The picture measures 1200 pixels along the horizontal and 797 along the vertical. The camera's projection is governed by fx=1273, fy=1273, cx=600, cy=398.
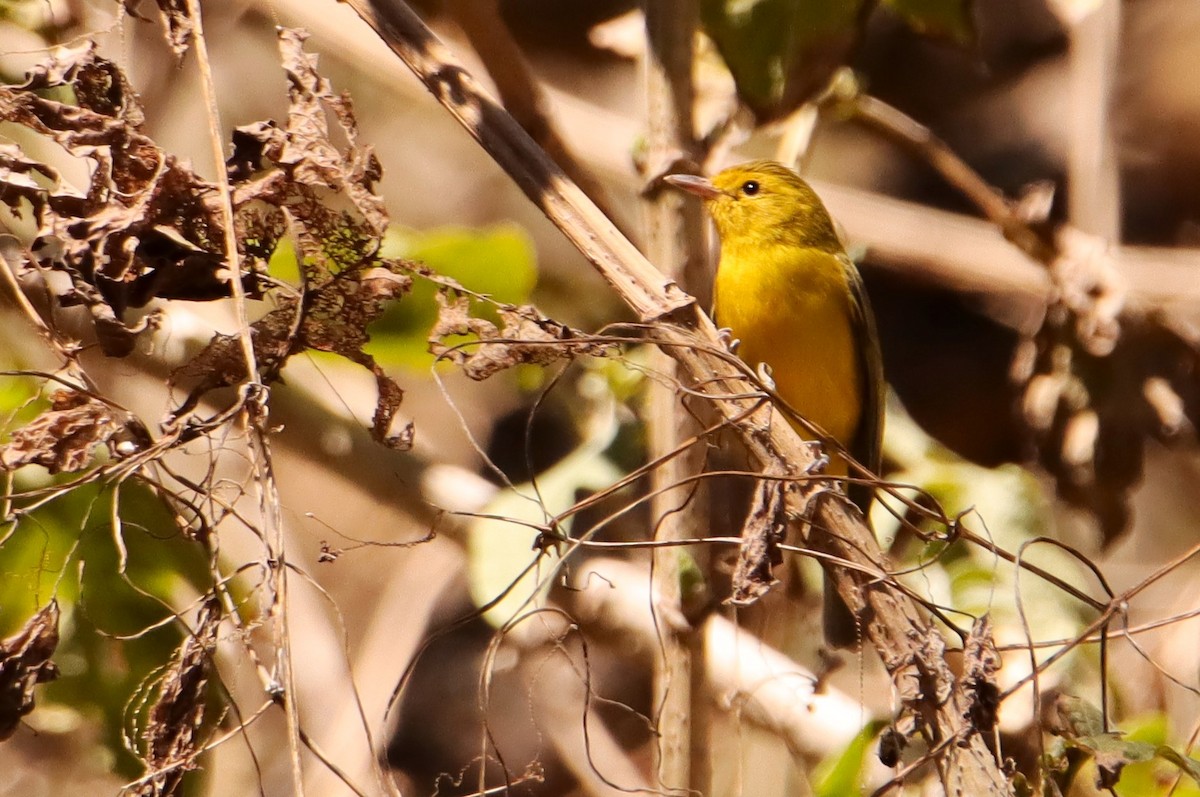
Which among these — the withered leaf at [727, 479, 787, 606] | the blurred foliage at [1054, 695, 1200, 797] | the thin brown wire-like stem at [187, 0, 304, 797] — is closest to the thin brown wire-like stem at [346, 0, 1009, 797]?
the withered leaf at [727, 479, 787, 606]

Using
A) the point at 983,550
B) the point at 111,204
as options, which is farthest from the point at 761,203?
the point at 111,204

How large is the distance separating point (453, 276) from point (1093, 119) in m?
2.58

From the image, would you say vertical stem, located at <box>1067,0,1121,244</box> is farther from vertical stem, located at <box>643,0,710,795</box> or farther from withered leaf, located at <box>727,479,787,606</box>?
withered leaf, located at <box>727,479,787,606</box>

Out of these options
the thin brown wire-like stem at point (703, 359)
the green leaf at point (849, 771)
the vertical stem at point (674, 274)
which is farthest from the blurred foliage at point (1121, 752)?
the vertical stem at point (674, 274)

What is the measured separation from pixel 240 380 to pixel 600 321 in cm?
233

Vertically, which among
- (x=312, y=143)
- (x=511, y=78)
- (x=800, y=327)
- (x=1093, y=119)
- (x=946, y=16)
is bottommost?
(x=800, y=327)

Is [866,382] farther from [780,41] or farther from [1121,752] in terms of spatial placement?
[1121,752]

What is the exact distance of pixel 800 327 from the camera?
138 inches

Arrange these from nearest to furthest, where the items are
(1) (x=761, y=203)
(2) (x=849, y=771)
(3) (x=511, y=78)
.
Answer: (2) (x=849, y=771)
(3) (x=511, y=78)
(1) (x=761, y=203)

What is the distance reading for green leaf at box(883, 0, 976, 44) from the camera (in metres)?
3.13

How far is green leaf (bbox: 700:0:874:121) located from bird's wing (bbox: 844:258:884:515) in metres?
0.81

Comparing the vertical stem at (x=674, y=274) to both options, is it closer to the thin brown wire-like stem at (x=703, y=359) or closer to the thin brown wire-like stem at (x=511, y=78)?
the thin brown wire-like stem at (x=511, y=78)

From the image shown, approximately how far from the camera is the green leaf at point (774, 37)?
2852 millimetres

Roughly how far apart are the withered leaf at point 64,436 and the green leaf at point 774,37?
1749 mm
